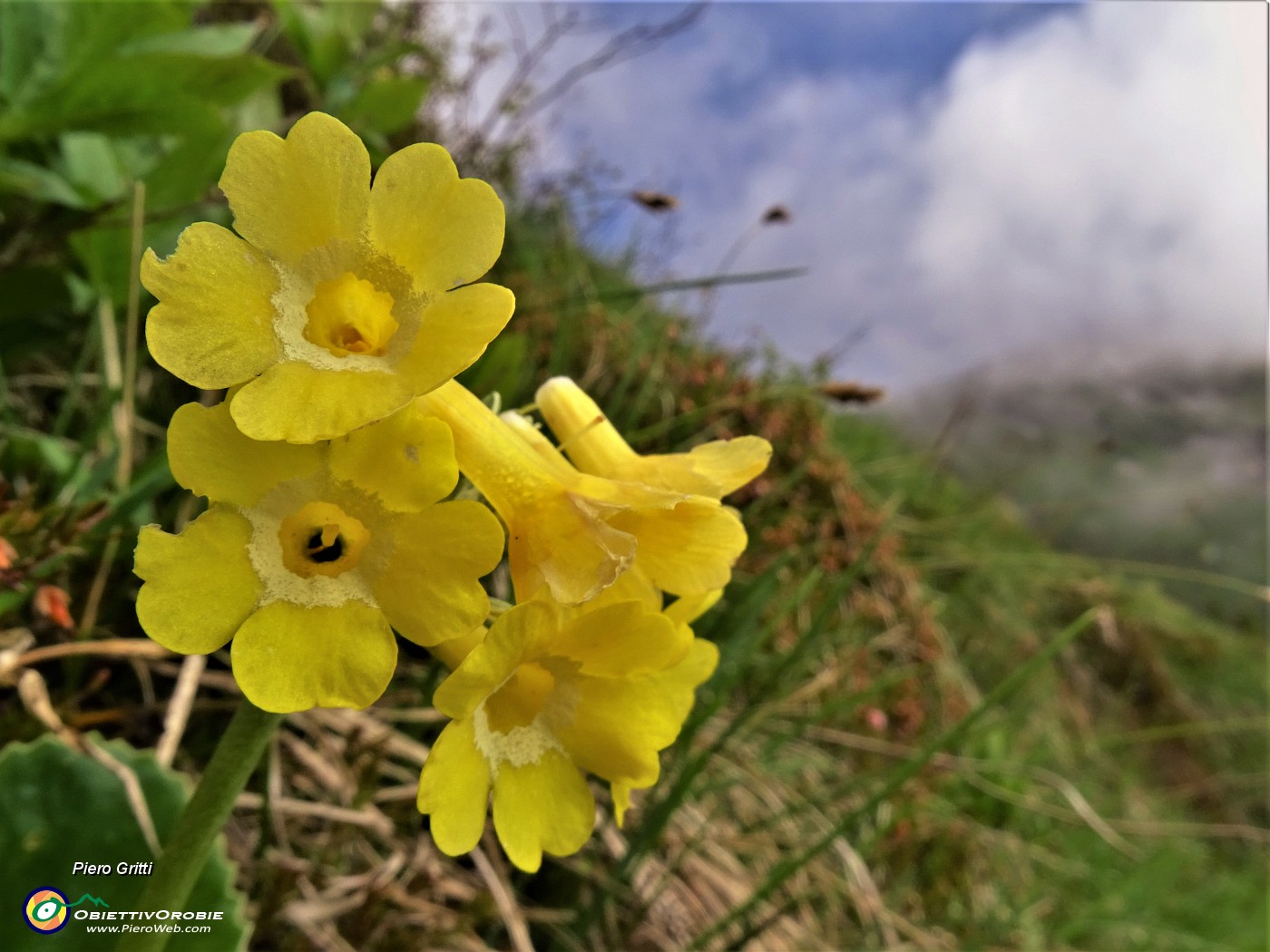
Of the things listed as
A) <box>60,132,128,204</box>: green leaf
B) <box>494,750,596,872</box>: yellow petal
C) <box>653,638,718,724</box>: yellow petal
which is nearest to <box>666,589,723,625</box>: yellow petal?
<box>653,638,718,724</box>: yellow petal

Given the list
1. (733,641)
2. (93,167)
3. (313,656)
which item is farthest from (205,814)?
(93,167)

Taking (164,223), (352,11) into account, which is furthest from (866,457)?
(164,223)

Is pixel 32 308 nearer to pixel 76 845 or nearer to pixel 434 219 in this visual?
pixel 76 845

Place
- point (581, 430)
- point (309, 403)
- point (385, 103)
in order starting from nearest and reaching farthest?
point (309, 403), point (581, 430), point (385, 103)

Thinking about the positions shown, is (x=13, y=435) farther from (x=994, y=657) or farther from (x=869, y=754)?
(x=994, y=657)

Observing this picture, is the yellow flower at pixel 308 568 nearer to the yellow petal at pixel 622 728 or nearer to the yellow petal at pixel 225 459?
the yellow petal at pixel 225 459

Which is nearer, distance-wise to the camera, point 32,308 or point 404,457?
point 404,457
